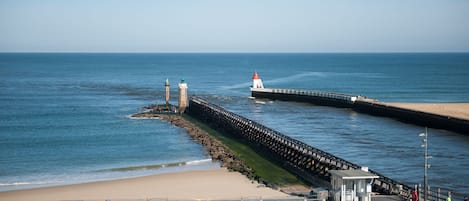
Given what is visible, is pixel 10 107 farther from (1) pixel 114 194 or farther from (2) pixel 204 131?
(1) pixel 114 194

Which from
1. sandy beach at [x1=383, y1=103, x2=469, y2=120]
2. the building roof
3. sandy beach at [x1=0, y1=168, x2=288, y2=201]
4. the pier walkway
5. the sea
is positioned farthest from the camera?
sandy beach at [x1=383, y1=103, x2=469, y2=120]

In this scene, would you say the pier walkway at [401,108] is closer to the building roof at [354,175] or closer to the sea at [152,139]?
the sea at [152,139]

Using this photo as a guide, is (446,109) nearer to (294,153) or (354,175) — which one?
(294,153)

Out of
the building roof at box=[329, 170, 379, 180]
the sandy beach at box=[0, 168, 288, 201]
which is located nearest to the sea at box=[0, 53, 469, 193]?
the sandy beach at box=[0, 168, 288, 201]

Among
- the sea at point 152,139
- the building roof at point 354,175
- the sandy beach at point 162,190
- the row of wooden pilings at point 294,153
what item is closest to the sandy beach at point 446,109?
the sea at point 152,139

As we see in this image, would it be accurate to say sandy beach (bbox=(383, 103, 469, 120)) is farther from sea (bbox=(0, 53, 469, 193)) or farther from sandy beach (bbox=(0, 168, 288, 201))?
sandy beach (bbox=(0, 168, 288, 201))
